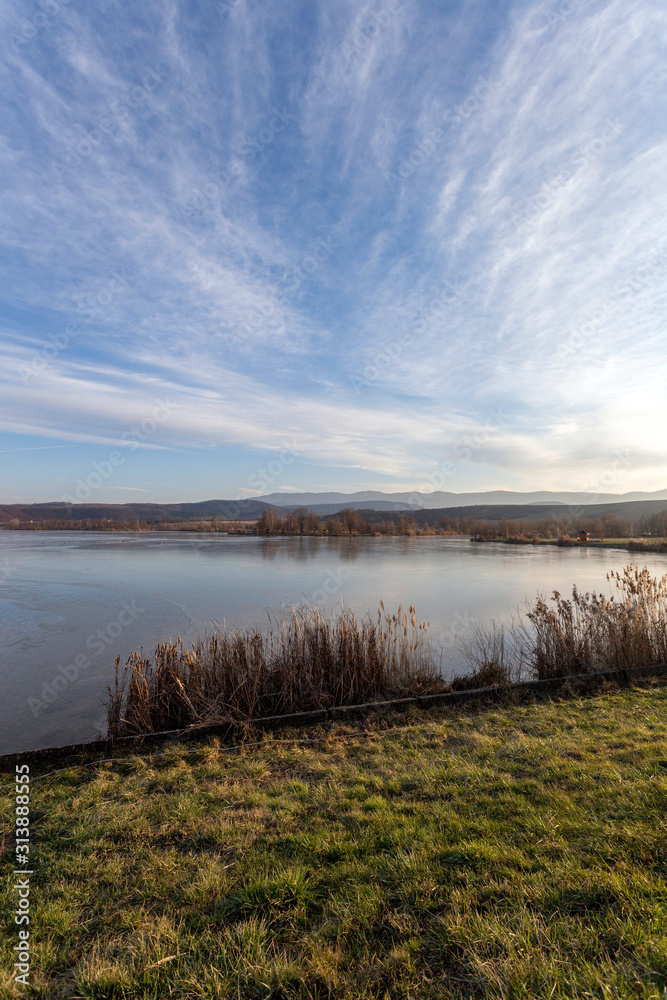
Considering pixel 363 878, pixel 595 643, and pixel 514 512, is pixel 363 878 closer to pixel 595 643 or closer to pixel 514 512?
pixel 595 643

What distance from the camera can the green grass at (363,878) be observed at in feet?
6.78

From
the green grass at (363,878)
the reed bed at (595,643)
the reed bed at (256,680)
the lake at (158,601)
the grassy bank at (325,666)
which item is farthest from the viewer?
the reed bed at (595,643)

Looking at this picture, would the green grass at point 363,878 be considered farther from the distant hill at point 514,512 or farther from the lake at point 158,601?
the distant hill at point 514,512

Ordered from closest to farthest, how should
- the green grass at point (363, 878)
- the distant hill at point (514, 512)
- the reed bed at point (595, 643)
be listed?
the green grass at point (363, 878)
the reed bed at point (595, 643)
the distant hill at point (514, 512)

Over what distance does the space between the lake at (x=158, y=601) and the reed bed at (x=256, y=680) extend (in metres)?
0.73

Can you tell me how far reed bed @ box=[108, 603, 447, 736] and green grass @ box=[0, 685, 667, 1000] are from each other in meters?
1.51

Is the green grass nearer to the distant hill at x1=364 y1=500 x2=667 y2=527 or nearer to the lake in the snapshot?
the lake

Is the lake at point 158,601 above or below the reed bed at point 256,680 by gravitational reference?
below

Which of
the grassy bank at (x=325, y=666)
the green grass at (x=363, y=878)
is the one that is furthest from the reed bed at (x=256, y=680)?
the green grass at (x=363, y=878)

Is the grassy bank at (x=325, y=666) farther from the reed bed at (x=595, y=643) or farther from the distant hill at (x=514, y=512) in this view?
the distant hill at (x=514, y=512)

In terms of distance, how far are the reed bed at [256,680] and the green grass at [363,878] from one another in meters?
1.51

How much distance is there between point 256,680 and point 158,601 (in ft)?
31.2

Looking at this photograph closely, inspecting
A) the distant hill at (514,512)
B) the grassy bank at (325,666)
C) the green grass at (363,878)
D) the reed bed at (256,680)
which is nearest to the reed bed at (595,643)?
the grassy bank at (325,666)

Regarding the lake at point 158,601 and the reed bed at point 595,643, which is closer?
the lake at point 158,601
